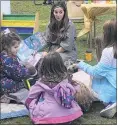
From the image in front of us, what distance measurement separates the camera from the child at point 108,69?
401 centimetres

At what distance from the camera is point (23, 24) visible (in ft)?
21.7

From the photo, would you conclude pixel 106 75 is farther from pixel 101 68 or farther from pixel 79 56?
pixel 79 56

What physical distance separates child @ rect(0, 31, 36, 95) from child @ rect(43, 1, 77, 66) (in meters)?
1.16

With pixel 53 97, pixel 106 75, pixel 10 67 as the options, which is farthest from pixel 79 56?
pixel 53 97

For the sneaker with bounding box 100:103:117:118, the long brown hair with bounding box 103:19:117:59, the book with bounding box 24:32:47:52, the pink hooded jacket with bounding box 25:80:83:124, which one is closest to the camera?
the pink hooded jacket with bounding box 25:80:83:124

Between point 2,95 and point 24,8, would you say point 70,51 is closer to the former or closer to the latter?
point 2,95

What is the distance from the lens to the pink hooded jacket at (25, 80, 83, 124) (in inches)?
149

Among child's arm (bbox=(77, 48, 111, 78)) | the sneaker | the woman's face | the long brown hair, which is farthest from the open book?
the sneaker

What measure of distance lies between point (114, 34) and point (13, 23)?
2.99 m

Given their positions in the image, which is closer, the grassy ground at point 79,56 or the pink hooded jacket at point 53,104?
the pink hooded jacket at point 53,104

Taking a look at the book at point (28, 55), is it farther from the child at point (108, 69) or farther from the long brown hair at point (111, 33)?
the long brown hair at point (111, 33)

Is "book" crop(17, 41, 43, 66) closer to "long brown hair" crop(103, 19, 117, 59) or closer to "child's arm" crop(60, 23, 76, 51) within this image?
"child's arm" crop(60, 23, 76, 51)

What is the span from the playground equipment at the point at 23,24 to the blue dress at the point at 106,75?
2494 millimetres

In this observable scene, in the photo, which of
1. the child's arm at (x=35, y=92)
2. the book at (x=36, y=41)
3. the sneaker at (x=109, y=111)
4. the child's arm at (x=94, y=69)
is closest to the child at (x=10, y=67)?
the child's arm at (x=35, y=92)
